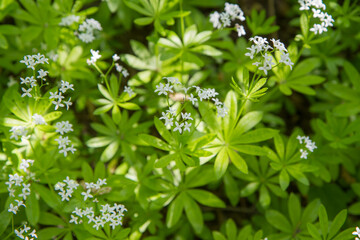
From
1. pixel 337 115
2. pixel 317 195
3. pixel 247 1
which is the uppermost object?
pixel 247 1

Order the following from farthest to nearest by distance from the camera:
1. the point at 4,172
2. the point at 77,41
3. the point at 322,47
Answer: the point at 322,47
the point at 77,41
the point at 4,172

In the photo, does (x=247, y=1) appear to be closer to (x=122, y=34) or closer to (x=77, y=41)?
(x=122, y=34)

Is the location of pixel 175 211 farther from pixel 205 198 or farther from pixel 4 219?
pixel 4 219

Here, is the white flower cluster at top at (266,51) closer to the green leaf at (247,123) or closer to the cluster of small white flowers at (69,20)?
the green leaf at (247,123)

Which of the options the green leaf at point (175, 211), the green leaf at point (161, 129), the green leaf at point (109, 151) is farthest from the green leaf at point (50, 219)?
the green leaf at point (161, 129)

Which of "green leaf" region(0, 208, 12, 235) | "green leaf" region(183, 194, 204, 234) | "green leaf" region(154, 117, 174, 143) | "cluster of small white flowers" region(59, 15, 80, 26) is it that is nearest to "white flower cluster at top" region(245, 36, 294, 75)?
"green leaf" region(154, 117, 174, 143)

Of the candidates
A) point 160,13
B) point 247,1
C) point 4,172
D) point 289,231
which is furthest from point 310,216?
point 247,1

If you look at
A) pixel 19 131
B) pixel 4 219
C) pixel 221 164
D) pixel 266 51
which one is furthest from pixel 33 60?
pixel 266 51
